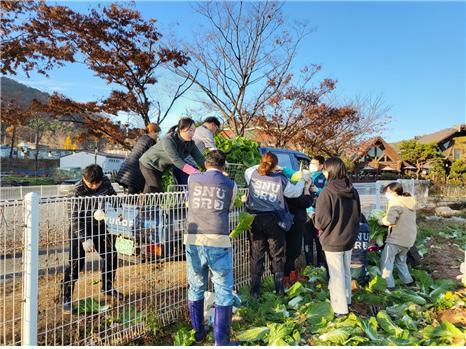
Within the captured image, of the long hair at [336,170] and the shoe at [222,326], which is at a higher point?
the long hair at [336,170]

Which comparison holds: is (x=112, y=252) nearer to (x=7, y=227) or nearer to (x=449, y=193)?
(x=7, y=227)

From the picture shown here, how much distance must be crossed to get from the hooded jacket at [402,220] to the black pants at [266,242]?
5.63 feet

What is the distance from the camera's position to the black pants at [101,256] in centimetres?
306

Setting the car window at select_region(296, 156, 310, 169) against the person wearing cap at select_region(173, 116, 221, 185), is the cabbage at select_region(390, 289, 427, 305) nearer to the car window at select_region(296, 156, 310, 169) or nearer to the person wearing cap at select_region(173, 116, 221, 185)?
the person wearing cap at select_region(173, 116, 221, 185)

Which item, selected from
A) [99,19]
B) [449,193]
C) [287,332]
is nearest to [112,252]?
[287,332]

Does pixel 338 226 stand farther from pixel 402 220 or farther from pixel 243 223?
pixel 402 220

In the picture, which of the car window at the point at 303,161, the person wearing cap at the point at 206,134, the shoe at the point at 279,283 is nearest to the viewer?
the shoe at the point at 279,283

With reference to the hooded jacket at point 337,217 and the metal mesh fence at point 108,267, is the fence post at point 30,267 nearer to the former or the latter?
the metal mesh fence at point 108,267

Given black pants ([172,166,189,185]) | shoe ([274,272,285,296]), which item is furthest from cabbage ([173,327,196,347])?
black pants ([172,166,189,185])

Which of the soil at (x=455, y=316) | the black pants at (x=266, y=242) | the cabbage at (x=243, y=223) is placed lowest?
the soil at (x=455, y=316)

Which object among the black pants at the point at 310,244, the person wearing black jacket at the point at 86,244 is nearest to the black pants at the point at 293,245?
the black pants at the point at 310,244

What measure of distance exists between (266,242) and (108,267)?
1.77m

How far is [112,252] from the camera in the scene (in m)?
3.14

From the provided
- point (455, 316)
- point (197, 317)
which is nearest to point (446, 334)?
point (455, 316)
